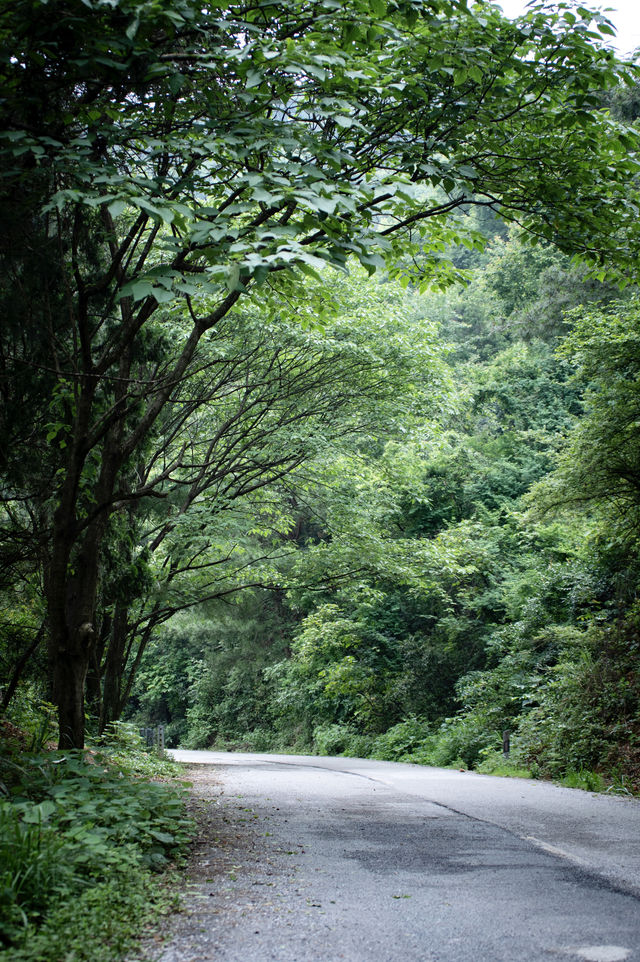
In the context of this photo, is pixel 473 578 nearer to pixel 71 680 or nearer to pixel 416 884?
pixel 71 680

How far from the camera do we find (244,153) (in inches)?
190

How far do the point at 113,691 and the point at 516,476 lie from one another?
17.6 m

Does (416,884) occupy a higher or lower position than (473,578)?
lower

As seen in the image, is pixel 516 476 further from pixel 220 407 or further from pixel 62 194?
pixel 62 194

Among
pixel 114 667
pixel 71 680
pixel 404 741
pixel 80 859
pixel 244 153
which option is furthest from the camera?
pixel 404 741

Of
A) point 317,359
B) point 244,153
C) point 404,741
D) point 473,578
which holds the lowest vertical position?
point 404,741

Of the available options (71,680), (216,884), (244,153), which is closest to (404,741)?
(71,680)

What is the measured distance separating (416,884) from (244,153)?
179 inches

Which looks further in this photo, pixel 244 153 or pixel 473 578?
pixel 473 578

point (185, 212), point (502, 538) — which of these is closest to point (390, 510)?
point (502, 538)

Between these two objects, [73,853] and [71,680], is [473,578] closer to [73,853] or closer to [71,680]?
[71,680]

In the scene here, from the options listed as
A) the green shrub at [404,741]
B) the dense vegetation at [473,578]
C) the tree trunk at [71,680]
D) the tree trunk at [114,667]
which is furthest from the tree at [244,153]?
the green shrub at [404,741]

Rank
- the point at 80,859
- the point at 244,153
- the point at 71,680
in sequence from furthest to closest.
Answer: the point at 71,680 < the point at 244,153 < the point at 80,859

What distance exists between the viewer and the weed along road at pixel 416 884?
333 centimetres
